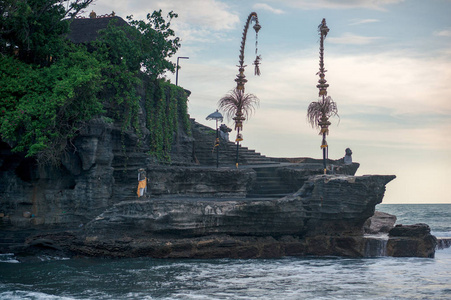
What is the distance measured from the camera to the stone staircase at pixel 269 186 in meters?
19.9

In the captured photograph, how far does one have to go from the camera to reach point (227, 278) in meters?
12.9

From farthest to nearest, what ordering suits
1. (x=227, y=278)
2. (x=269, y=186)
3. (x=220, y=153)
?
(x=220, y=153), (x=269, y=186), (x=227, y=278)

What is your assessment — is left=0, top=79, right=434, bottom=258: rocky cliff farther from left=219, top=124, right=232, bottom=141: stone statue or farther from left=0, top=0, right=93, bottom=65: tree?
left=219, top=124, right=232, bottom=141: stone statue

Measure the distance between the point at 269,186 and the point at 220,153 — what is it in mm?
7106

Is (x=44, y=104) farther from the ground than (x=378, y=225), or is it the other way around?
(x=44, y=104)

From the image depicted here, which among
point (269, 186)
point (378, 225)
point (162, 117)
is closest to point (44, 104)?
point (162, 117)

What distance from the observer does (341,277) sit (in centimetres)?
1317

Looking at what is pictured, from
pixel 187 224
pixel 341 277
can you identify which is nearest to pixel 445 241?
pixel 341 277

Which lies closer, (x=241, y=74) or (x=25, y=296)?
(x=25, y=296)

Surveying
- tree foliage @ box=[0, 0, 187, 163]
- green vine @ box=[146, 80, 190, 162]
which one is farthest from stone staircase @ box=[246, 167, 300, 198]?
tree foliage @ box=[0, 0, 187, 163]

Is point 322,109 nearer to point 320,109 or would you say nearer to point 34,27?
point 320,109

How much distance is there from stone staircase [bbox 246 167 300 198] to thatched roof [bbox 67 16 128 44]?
9.81 metres

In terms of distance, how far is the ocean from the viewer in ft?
36.5

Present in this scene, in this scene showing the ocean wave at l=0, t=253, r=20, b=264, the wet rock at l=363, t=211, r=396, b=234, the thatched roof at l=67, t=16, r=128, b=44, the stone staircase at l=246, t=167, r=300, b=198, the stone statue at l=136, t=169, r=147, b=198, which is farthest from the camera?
the thatched roof at l=67, t=16, r=128, b=44
